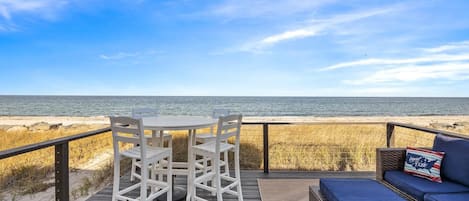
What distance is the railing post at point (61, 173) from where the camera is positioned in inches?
95.8

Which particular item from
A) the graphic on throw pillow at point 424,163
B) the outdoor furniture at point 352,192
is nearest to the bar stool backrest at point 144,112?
the outdoor furniture at point 352,192

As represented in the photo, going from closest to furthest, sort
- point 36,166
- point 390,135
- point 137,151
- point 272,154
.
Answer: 1. point 137,151
2. point 36,166
3. point 390,135
4. point 272,154

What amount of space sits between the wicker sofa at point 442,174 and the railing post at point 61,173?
307cm

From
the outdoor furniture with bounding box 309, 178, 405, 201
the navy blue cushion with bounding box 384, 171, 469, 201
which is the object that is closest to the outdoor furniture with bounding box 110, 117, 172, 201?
the outdoor furniture with bounding box 309, 178, 405, 201

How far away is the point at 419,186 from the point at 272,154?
2878mm

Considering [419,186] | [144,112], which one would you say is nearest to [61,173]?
[144,112]

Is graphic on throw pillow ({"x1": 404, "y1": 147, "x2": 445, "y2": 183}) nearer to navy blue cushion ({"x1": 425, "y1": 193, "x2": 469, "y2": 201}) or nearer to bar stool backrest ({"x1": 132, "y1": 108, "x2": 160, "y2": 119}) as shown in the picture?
navy blue cushion ({"x1": 425, "y1": 193, "x2": 469, "y2": 201})

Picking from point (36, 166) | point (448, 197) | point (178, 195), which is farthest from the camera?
point (36, 166)

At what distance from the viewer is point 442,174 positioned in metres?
2.43

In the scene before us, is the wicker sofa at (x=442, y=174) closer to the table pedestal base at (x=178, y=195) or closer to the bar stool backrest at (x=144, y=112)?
the table pedestal base at (x=178, y=195)

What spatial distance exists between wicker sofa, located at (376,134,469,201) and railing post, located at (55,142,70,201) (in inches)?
121

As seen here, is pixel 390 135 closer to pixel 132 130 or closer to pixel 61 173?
pixel 132 130

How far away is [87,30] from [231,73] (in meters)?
9.34

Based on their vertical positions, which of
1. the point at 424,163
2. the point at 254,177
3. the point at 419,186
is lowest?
the point at 254,177
